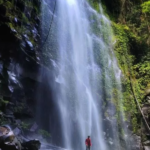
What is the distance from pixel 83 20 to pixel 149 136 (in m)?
7.86

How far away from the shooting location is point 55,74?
10672 millimetres

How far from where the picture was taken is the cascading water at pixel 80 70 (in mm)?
10859

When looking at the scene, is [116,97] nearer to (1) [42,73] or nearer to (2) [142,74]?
(2) [142,74]

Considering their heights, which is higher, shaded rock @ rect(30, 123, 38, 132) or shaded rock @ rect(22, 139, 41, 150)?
shaded rock @ rect(30, 123, 38, 132)

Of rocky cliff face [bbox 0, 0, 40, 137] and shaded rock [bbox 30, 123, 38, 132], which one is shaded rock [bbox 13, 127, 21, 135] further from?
shaded rock [bbox 30, 123, 38, 132]

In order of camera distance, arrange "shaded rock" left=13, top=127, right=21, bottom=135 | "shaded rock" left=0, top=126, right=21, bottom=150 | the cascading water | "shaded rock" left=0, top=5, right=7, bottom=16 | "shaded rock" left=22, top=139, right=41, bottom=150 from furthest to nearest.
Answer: the cascading water < "shaded rock" left=0, top=5, right=7, bottom=16 < "shaded rock" left=13, top=127, right=21, bottom=135 < "shaded rock" left=22, top=139, right=41, bottom=150 < "shaded rock" left=0, top=126, right=21, bottom=150

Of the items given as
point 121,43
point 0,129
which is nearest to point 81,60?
point 121,43

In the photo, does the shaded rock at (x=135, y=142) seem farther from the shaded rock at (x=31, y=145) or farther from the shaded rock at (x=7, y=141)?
the shaded rock at (x=7, y=141)

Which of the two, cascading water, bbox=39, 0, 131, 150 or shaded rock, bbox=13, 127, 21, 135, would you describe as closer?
shaded rock, bbox=13, 127, 21, 135

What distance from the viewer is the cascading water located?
10.9 m

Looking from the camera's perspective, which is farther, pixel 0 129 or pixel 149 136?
pixel 149 136

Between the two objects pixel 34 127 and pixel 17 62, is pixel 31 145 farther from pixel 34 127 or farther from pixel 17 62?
pixel 17 62

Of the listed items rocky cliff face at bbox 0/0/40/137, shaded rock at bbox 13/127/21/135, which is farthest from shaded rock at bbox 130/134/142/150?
shaded rock at bbox 13/127/21/135

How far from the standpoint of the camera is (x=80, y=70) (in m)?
12.0
